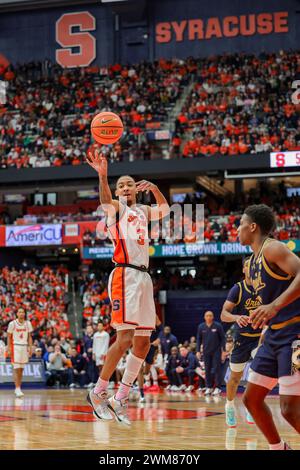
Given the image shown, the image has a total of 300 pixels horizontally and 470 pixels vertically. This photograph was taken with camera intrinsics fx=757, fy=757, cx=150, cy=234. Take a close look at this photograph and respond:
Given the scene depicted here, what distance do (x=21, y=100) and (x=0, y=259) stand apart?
9210mm

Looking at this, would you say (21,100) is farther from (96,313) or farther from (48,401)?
(48,401)

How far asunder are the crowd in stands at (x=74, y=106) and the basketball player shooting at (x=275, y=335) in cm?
2817

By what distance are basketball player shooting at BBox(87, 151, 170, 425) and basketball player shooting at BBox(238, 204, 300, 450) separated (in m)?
2.16

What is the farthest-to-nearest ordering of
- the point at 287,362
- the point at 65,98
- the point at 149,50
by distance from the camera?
the point at 149,50 < the point at 65,98 < the point at 287,362

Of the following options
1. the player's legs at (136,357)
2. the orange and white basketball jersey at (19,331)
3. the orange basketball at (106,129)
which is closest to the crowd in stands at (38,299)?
the orange and white basketball jersey at (19,331)

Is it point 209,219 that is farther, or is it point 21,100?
point 21,100

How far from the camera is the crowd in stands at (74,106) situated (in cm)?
3556

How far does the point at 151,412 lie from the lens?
13.4 m

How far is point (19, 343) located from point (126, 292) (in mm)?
11654

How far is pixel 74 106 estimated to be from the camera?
38.6 metres

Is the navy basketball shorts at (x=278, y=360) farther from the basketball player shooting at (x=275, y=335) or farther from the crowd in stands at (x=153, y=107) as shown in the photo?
the crowd in stands at (x=153, y=107)

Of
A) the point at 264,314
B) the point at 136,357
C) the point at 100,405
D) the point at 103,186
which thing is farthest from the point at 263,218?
the point at 100,405

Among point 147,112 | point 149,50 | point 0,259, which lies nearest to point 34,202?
point 0,259

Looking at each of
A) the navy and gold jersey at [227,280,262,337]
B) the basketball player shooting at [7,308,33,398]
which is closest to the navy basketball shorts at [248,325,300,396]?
the navy and gold jersey at [227,280,262,337]
